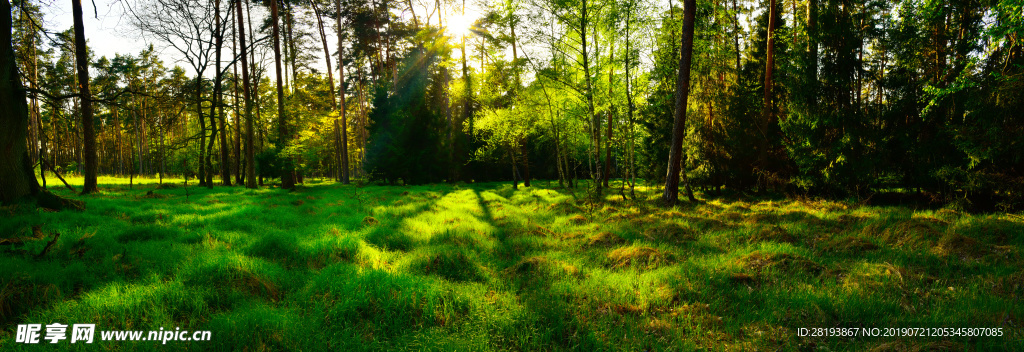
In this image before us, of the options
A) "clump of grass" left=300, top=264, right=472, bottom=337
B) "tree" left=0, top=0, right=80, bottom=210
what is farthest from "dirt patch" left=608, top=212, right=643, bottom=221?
"tree" left=0, top=0, right=80, bottom=210

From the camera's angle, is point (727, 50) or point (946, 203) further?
point (727, 50)

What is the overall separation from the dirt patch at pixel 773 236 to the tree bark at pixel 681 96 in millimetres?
5091

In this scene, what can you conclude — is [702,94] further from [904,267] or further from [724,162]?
[904,267]

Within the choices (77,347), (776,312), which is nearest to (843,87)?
(776,312)

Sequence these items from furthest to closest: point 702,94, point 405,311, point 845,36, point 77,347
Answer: point 702,94
point 845,36
point 405,311
point 77,347

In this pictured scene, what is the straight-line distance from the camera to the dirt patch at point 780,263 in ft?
17.5

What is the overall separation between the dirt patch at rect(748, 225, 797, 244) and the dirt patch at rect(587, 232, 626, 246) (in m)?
2.69

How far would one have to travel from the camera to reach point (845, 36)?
39.1 feet

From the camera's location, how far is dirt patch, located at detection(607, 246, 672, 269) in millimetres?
5805

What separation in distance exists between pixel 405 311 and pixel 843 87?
15769mm

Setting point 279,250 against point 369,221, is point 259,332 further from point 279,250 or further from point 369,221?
point 369,221

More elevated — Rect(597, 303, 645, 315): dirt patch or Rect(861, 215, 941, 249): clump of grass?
Rect(861, 215, 941, 249): clump of grass

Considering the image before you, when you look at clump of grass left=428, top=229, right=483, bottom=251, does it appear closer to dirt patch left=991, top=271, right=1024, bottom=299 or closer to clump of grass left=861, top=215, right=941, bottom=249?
dirt patch left=991, top=271, right=1024, bottom=299

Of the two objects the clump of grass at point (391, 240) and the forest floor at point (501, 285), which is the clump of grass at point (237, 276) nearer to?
the forest floor at point (501, 285)
